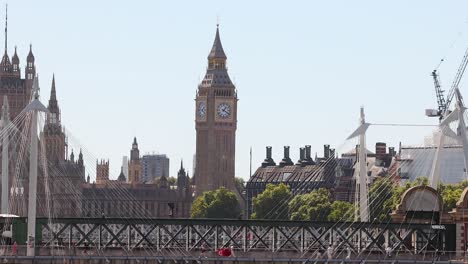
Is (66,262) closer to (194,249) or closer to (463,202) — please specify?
(194,249)

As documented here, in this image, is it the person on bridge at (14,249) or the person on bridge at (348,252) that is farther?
the person on bridge at (348,252)

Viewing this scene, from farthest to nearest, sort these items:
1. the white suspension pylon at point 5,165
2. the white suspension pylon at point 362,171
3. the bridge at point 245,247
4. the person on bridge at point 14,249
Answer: the white suspension pylon at point 362,171 → the white suspension pylon at point 5,165 → the bridge at point 245,247 → the person on bridge at point 14,249

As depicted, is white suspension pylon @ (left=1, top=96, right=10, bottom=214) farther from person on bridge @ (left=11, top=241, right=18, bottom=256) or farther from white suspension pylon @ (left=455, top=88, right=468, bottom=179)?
white suspension pylon @ (left=455, top=88, right=468, bottom=179)

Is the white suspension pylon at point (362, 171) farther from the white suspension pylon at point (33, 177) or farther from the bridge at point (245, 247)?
the white suspension pylon at point (33, 177)

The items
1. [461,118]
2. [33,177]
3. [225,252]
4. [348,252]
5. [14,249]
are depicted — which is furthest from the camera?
[461,118]

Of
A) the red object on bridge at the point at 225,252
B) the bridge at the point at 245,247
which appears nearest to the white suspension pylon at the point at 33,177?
the bridge at the point at 245,247

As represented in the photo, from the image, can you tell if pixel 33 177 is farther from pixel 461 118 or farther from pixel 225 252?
pixel 461 118

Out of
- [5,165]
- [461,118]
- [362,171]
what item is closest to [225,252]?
[461,118]

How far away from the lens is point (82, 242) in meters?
166

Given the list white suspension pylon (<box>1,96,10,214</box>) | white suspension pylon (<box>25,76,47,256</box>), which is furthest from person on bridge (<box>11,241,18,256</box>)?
white suspension pylon (<box>1,96,10,214</box>)

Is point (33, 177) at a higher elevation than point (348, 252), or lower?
higher

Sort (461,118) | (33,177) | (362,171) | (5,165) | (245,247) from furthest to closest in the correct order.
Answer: (5,165) → (362,171) → (461,118) → (245,247) → (33,177)

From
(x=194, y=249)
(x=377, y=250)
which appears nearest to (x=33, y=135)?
(x=194, y=249)

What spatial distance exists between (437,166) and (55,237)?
92.7 feet
